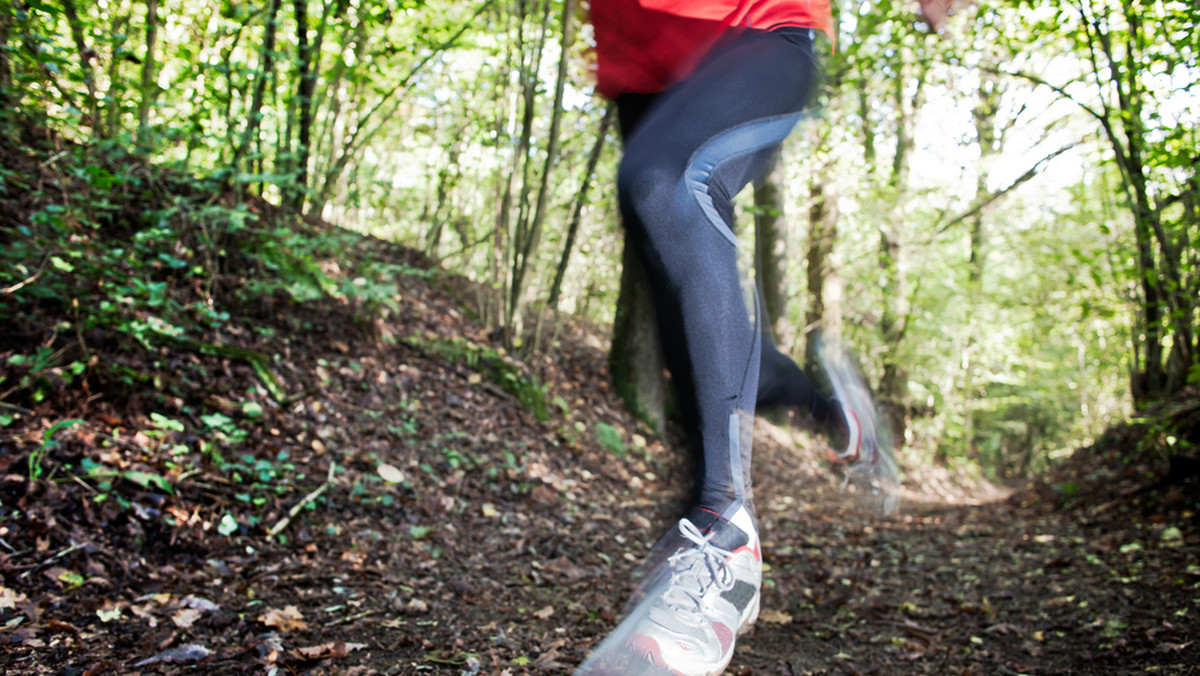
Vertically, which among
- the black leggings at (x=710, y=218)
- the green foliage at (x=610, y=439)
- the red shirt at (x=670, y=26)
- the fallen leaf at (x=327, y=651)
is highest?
the red shirt at (x=670, y=26)

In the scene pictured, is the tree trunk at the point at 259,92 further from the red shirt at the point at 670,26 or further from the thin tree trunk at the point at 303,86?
the red shirt at the point at 670,26

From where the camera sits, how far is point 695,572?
131 cm

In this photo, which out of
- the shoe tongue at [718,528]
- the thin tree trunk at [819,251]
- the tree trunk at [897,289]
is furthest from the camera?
the tree trunk at [897,289]

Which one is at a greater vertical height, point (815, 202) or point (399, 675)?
point (815, 202)

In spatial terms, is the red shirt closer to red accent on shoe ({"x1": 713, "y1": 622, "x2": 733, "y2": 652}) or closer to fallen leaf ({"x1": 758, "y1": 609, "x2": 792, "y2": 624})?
red accent on shoe ({"x1": 713, "y1": 622, "x2": 733, "y2": 652})

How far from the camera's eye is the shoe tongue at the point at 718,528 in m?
1.34

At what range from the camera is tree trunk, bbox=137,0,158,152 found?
3170 millimetres

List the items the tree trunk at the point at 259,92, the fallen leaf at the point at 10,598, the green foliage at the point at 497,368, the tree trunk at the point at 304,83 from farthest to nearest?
1. the green foliage at the point at 497,368
2. the tree trunk at the point at 304,83
3. the tree trunk at the point at 259,92
4. the fallen leaf at the point at 10,598

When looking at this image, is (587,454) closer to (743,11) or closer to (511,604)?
(511,604)

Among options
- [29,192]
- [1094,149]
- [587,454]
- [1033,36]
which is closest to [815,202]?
[1094,149]

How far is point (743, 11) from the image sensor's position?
1362 millimetres

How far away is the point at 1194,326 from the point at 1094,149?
360cm

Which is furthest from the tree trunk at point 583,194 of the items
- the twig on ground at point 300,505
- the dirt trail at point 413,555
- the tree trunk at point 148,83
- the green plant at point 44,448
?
the green plant at point 44,448

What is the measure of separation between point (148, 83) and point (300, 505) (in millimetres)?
2156
